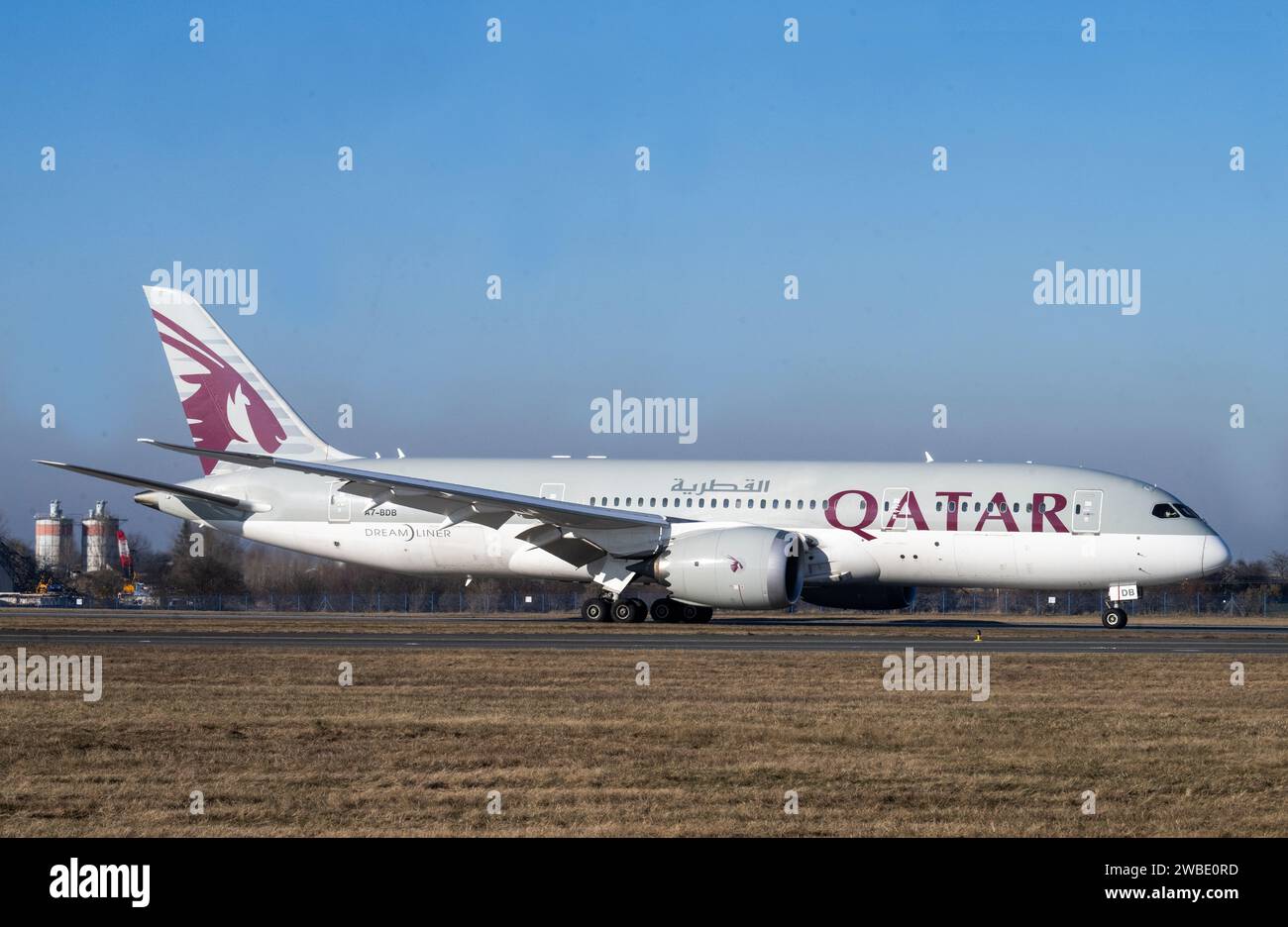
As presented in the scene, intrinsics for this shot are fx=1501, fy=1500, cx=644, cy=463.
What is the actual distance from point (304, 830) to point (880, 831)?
3.63 m

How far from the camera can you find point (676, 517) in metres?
34.8

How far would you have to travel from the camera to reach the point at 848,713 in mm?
15523

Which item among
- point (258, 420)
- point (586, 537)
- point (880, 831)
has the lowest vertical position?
point (880, 831)

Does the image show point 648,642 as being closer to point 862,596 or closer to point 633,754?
point 862,596

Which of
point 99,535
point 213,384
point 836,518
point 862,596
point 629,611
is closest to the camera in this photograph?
point 836,518

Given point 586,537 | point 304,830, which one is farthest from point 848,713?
point 586,537

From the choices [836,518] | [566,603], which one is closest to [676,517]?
[836,518]

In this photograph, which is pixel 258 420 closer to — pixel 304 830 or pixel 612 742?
pixel 612 742

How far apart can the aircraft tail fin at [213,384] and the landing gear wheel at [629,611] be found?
9.14 m

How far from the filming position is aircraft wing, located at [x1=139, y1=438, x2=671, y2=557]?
106ft

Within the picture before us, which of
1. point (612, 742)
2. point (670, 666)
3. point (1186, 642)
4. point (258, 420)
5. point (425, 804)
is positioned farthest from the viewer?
point (258, 420)

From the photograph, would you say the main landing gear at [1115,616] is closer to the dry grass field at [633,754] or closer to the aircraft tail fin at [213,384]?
the dry grass field at [633,754]

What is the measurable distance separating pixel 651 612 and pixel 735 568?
435cm
